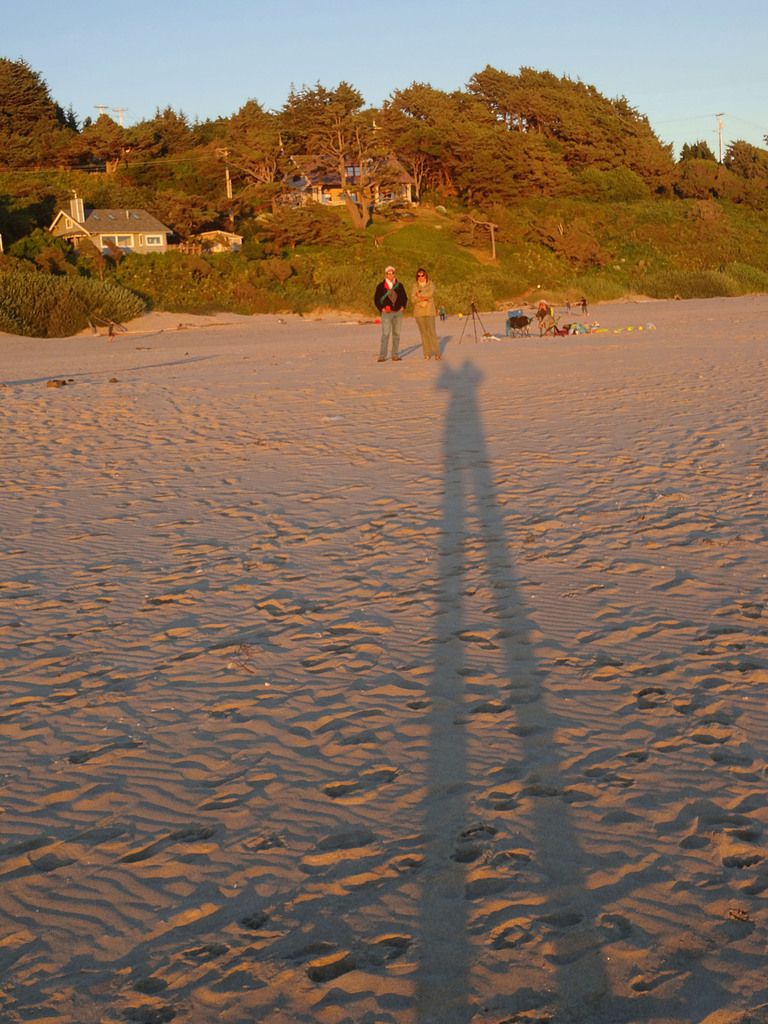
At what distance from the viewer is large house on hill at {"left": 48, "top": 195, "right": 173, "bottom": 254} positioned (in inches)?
1993

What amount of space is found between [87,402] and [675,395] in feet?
26.9

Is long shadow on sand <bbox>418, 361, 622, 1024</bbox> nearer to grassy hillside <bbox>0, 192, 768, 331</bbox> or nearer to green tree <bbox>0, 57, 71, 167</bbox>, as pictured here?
grassy hillside <bbox>0, 192, 768, 331</bbox>

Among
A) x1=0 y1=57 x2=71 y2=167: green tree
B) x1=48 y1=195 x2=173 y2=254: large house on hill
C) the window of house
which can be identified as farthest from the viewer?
x1=0 y1=57 x2=71 y2=167: green tree

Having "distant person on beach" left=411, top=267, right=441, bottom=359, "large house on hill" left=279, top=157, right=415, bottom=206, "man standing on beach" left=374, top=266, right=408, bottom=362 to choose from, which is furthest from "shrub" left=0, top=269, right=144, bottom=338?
"large house on hill" left=279, top=157, right=415, bottom=206

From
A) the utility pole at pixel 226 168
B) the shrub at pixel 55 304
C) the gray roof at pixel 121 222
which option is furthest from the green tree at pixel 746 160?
the shrub at pixel 55 304

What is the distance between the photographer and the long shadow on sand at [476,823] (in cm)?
267

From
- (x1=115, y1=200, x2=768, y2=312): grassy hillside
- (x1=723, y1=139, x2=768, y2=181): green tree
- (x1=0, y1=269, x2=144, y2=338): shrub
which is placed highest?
(x1=723, y1=139, x2=768, y2=181): green tree

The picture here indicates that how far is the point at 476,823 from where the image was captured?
350cm

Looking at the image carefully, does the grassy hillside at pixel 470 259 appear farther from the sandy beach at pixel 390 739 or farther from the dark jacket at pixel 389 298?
the sandy beach at pixel 390 739

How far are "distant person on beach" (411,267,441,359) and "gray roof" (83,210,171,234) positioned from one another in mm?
36120

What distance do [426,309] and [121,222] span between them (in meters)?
37.7

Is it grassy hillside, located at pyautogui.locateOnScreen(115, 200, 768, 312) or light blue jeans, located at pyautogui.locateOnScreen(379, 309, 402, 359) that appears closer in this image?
light blue jeans, located at pyautogui.locateOnScreen(379, 309, 402, 359)

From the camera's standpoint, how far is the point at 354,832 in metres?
3.48

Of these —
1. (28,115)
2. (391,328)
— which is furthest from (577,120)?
(391,328)
